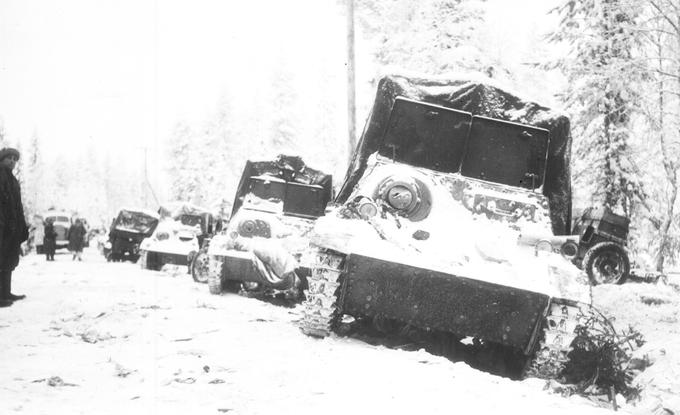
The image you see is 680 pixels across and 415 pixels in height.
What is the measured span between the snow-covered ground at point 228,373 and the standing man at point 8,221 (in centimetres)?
71

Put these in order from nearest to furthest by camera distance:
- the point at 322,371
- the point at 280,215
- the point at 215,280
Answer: the point at 322,371, the point at 215,280, the point at 280,215

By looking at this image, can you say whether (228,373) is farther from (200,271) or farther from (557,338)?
(200,271)

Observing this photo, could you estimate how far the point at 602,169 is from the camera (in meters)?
13.6

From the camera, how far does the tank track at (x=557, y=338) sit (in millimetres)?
4363

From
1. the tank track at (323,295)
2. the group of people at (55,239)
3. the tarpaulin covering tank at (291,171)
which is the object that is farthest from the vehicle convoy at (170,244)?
the tank track at (323,295)

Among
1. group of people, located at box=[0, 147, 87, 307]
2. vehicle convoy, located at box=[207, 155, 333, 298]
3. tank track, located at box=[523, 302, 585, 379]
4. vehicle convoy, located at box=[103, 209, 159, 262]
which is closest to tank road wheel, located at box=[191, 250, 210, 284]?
vehicle convoy, located at box=[207, 155, 333, 298]

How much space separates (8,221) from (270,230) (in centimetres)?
372

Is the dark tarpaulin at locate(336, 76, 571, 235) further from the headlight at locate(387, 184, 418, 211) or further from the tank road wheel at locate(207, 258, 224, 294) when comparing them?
the tank road wheel at locate(207, 258, 224, 294)

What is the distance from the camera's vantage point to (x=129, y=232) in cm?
2142

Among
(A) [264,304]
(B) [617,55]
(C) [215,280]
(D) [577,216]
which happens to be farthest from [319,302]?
(B) [617,55]

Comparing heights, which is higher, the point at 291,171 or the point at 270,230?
the point at 291,171

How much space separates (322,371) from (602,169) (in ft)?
39.2

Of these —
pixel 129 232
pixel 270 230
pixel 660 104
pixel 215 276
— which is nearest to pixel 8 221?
pixel 215 276

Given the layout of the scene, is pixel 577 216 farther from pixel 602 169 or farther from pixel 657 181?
pixel 657 181
